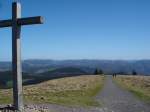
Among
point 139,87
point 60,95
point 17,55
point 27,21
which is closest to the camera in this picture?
point 27,21

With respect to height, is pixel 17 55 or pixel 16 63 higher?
pixel 17 55

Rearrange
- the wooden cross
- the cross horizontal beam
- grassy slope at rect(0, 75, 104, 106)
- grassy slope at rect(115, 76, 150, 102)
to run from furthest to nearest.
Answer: grassy slope at rect(115, 76, 150, 102) → grassy slope at rect(0, 75, 104, 106) → the wooden cross → the cross horizontal beam

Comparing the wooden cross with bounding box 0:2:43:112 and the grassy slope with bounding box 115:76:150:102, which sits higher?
the wooden cross with bounding box 0:2:43:112

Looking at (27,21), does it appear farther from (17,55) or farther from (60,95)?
(60,95)

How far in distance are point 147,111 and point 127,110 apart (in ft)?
3.37

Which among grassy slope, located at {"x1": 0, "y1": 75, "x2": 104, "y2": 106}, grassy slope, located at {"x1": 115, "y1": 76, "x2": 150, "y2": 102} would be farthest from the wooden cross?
grassy slope, located at {"x1": 115, "y1": 76, "x2": 150, "y2": 102}

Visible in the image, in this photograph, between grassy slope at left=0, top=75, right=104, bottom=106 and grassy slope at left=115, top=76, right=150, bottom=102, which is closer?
grassy slope at left=0, top=75, right=104, bottom=106

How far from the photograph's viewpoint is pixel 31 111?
15.5 meters

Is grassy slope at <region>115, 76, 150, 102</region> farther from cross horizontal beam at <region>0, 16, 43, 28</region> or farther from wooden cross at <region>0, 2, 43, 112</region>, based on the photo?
cross horizontal beam at <region>0, 16, 43, 28</region>

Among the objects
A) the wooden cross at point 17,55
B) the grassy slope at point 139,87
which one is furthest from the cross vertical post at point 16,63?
the grassy slope at point 139,87

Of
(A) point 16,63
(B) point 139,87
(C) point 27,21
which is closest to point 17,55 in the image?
(A) point 16,63

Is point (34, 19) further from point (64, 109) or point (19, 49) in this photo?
point (64, 109)

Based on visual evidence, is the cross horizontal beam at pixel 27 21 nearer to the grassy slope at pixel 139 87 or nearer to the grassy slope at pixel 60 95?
the grassy slope at pixel 60 95

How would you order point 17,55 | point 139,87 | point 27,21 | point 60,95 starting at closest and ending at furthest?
1. point 27,21
2. point 17,55
3. point 60,95
4. point 139,87
